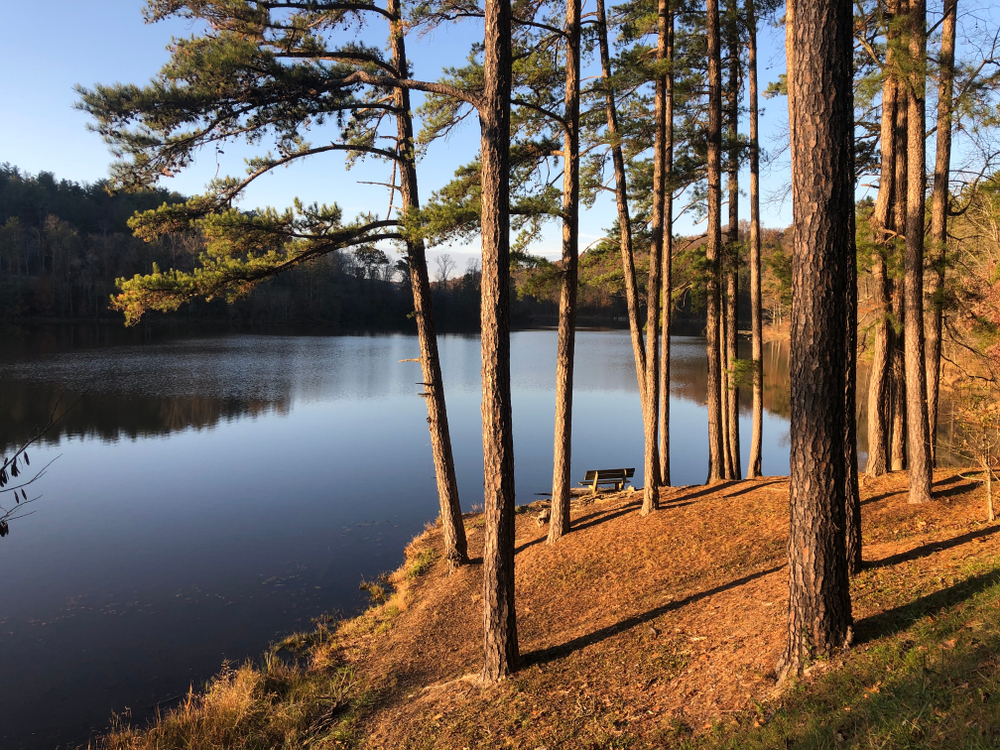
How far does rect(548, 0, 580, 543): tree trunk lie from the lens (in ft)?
27.9

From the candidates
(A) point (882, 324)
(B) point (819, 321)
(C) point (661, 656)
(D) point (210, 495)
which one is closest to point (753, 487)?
(A) point (882, 324)

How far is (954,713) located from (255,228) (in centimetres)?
808

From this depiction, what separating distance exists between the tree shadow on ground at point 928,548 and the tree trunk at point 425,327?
5.65 metres

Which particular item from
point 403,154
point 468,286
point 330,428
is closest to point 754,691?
point 403,154

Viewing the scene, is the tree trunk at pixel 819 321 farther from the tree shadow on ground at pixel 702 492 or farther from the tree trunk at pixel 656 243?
the tree shadow on ground at pixel 702 492

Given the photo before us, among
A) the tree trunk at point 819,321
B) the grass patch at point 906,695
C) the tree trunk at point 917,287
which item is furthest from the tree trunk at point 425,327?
the tree trunk at point 917,287

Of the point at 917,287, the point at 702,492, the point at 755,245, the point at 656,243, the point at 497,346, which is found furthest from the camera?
the point at 755,245

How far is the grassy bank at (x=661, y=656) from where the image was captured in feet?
11.2

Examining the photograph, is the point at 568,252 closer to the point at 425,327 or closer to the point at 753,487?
the point at 425,327

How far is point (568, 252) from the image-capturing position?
8.80 meters

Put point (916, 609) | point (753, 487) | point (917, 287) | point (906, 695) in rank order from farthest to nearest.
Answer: point (753, 487) < point (917, 287) < point (916, 609) < point (906, 695)

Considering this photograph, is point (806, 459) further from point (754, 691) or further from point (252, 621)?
point (252, 621)

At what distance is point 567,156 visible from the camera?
8.67 m

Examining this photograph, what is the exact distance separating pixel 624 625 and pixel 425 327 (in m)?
5.04
